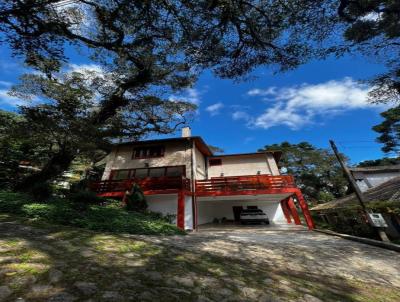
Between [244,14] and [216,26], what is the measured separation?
107 centimetres

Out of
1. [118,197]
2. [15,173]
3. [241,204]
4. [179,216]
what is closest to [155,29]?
[179,216]

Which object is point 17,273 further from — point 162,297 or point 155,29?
point 155,29

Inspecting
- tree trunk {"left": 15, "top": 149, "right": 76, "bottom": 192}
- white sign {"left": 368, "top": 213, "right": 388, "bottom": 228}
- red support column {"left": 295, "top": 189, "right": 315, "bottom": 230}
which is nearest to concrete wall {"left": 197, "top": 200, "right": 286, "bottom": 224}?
red support column {"left": 295, "top": 189, "right": 315, "bottom": 230}

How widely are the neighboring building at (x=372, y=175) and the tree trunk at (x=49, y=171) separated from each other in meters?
27.2

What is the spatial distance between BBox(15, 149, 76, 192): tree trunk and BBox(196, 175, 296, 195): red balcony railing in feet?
28.5

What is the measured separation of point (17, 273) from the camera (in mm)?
2873

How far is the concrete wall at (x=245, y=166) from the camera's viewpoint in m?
19.4

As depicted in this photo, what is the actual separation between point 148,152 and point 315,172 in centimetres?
2697

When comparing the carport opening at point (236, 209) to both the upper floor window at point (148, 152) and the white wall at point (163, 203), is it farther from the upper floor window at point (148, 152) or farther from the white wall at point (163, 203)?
the upper floor window at point (148, 152)

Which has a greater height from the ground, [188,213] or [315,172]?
[315,172]

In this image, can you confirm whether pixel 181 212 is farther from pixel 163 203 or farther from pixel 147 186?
pixel 147 186

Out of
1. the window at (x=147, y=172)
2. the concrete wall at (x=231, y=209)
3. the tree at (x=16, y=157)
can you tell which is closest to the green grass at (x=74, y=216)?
the tree at (x=16, y=157)

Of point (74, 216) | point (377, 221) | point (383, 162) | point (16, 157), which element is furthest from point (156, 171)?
point (383, 162)

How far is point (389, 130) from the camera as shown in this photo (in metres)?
27.1
